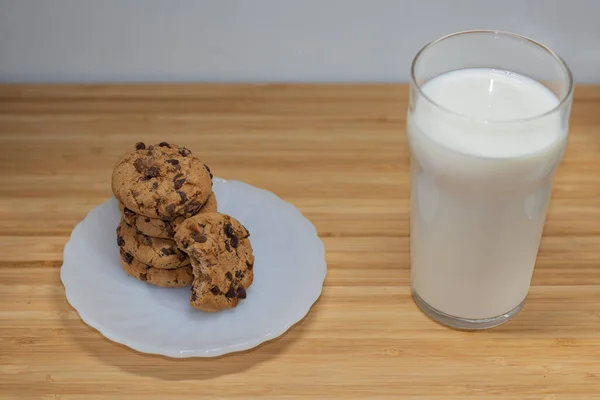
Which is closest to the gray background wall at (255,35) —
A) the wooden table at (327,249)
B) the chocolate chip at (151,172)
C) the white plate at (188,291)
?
the wooden table at (327,249)

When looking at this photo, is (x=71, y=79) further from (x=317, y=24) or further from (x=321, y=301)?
(x=321, y=301)

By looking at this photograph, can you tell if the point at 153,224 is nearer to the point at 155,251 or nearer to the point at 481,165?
the point at 155,251

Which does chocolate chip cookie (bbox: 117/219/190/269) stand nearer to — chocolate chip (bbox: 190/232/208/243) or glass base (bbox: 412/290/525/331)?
chocolate chip (bbox: 190/232/208/243)

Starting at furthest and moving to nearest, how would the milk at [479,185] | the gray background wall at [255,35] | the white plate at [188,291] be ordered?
the gray background wall at [255,35] < the white plate at [188,291] < the milk at [479,185]

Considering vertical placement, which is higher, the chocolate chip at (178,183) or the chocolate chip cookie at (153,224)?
the chocolate chip at (178,183)

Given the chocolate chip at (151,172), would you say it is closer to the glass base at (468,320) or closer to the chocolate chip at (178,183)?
the chocolate chip at (178,183)

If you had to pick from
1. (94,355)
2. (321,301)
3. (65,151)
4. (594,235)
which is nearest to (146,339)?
(94,355)
